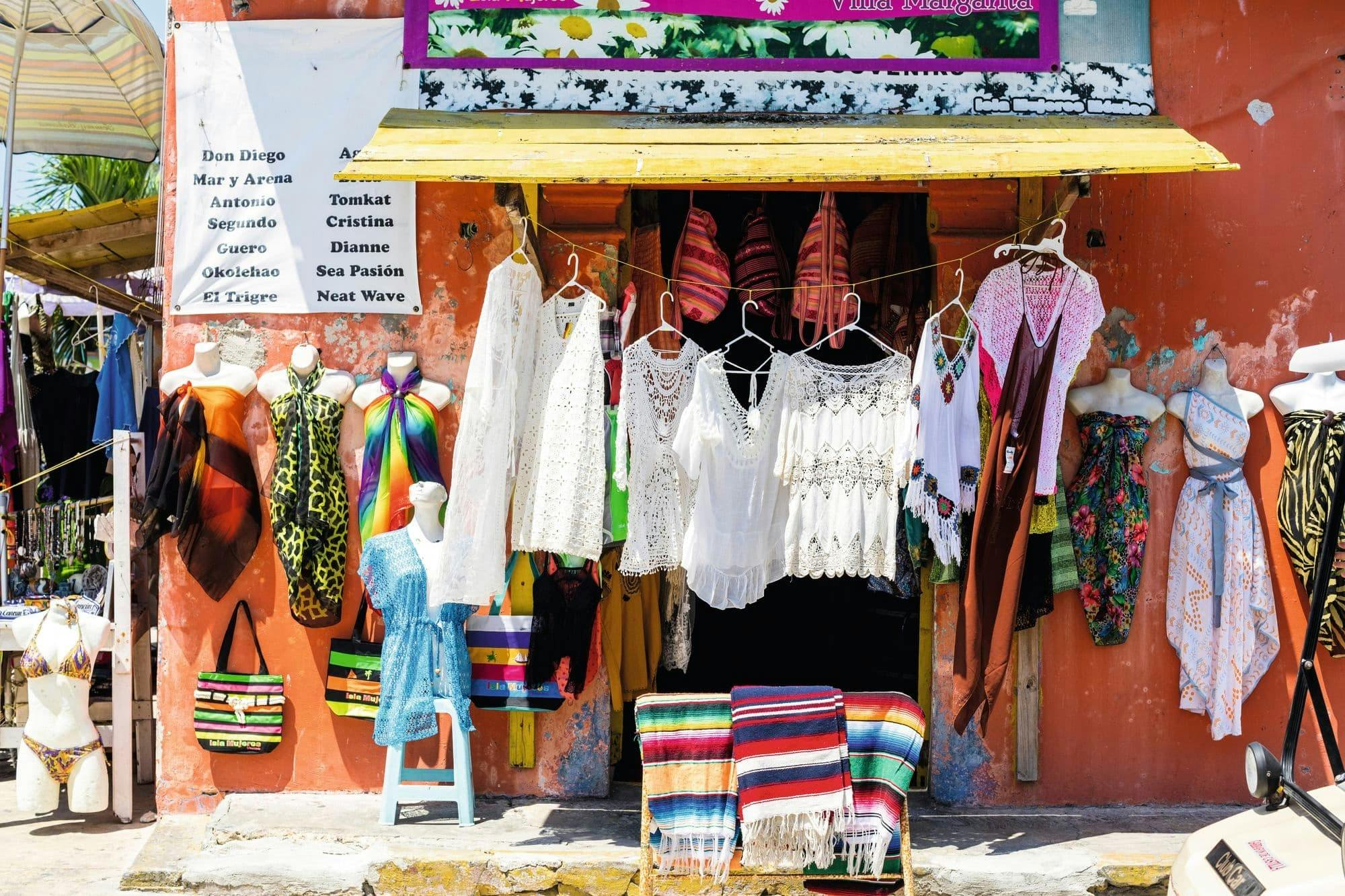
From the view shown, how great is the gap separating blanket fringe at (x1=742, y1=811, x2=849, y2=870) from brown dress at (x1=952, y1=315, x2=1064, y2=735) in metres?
1.05

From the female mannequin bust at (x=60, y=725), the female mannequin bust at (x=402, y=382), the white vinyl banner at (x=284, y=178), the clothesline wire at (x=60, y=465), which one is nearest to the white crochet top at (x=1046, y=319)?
the female mannequin bust at (x=402, y=382)

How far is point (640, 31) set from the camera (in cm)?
553

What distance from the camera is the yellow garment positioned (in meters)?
5.57

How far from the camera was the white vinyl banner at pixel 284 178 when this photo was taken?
18.4ft

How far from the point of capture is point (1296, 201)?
563cm

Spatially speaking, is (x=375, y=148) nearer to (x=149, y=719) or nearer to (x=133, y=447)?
(x=133, y=447)

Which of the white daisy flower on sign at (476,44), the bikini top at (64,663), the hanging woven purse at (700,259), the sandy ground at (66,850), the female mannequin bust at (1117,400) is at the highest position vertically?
the white daisy flower on sign at (476,44)

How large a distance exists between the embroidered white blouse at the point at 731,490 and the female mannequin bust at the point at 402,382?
1.13 m

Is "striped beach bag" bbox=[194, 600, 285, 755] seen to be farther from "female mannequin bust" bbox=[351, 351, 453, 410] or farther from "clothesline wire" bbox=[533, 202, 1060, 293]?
"clothesline wire" bbox=[533, 202, 1060, 293]

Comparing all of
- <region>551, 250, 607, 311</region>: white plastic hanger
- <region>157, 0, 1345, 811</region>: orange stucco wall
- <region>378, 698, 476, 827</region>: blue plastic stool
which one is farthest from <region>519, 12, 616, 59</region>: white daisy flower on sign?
<region>378, 698, 476, 827</region>: blue plastic stool

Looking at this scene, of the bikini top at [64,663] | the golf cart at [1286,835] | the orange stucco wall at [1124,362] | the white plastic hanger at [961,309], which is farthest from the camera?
the bikini top at [64,663]

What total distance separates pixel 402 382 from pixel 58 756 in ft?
7.66

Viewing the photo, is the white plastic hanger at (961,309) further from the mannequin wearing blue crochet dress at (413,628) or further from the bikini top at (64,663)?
the bikini top at (64,663)

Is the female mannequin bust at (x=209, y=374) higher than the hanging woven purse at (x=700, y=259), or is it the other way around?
the hanging woven purse at (x=700, y=259)
